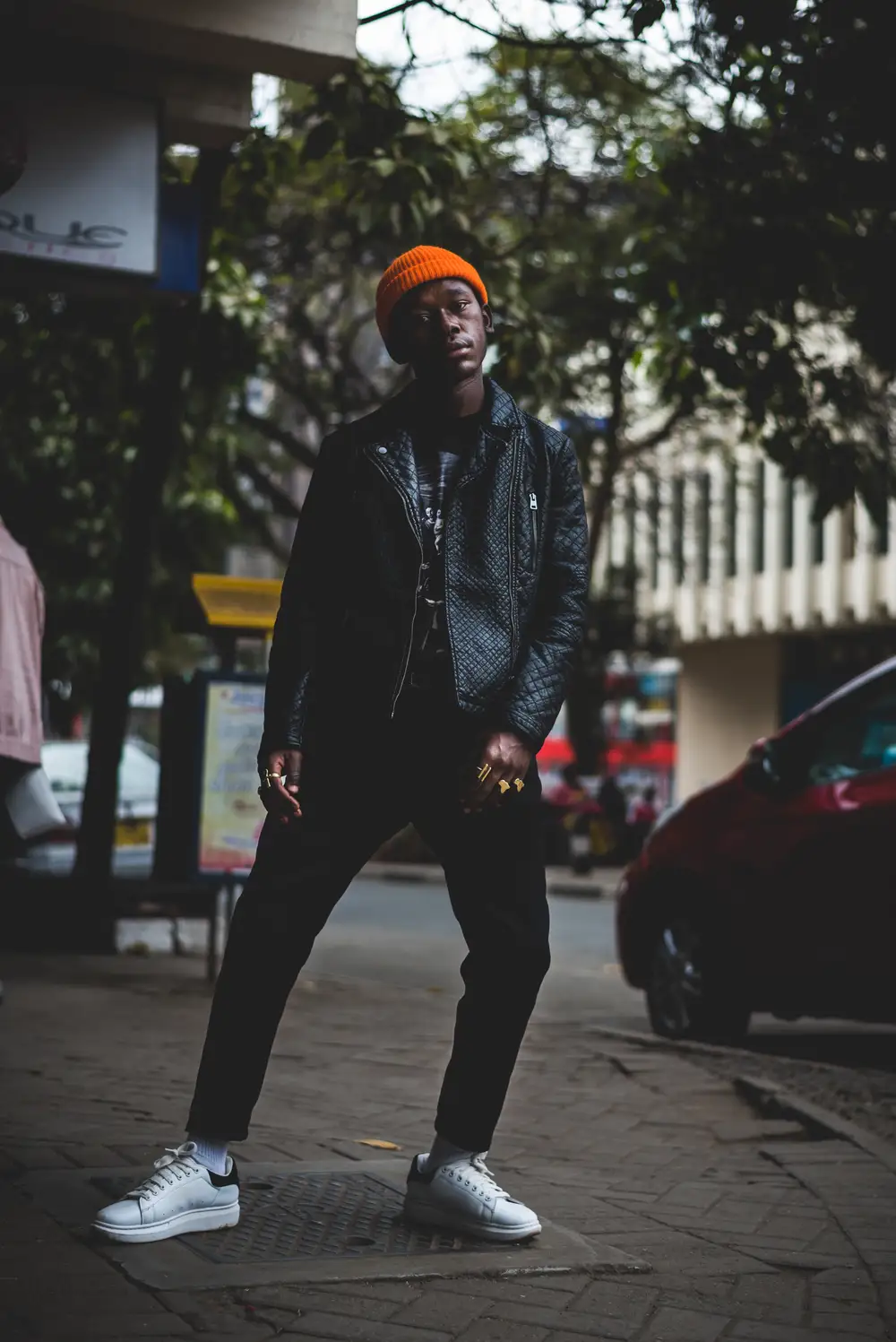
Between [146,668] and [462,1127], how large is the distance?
26969 millimetres

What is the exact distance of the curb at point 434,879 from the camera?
23750 millimetres

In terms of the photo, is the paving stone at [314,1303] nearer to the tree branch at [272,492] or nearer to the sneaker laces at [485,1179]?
the sneaker laces at [485,1179]

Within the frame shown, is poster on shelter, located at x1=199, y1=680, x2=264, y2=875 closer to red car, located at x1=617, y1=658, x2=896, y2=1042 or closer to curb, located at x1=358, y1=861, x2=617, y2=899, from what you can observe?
red car, located at x1=617, y1=658, x2=896, y2=1042

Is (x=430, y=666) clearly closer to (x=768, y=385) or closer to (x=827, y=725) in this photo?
(x=827, y=725)

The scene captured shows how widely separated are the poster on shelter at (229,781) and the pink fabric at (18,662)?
401cm

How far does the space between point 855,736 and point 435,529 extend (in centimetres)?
429

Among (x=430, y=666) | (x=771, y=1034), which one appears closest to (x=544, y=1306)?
(x=430, y=666)

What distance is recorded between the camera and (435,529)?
3.82 metres

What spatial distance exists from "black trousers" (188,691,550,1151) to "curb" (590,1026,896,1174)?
5.60 ft

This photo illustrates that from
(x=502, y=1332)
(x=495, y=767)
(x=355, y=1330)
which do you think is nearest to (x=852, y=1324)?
(x=502, y=1332)

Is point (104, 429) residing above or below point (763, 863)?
above

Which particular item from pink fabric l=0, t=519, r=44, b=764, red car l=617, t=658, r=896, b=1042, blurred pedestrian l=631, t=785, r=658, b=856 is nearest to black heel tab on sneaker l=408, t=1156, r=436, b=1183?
pink fabric l=0, t=519, r=44, b=764

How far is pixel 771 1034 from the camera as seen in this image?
8703 millimetres

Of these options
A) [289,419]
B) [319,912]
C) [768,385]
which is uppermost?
[289,419]
